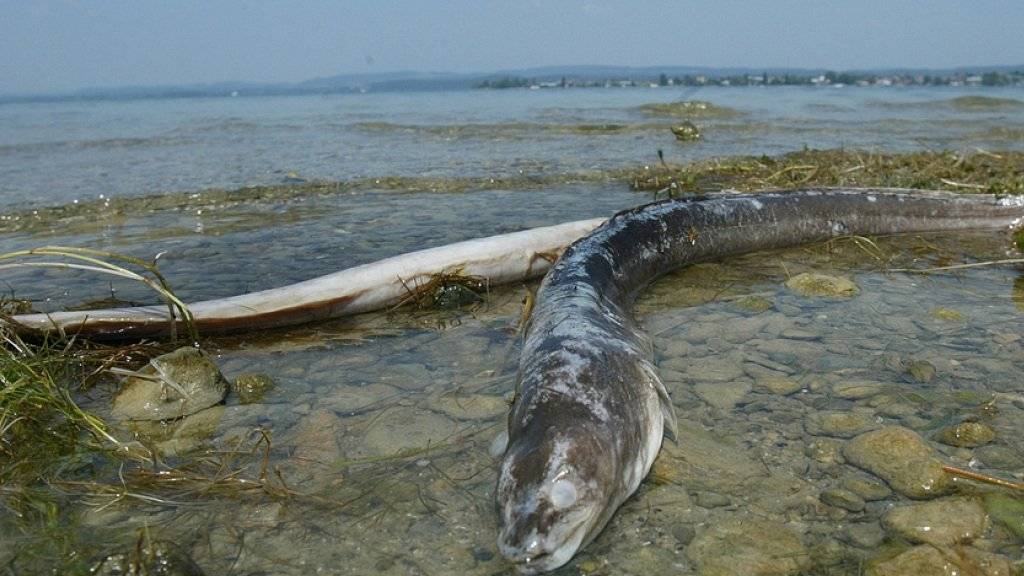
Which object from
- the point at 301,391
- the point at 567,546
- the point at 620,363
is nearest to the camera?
the point at 567,546

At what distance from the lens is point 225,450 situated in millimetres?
3021

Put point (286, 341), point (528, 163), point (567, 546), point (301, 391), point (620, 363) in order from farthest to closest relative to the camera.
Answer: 1. point (528, 163)
2. point (286, 341)
3. point (301, 391)
4. point (620, 363)
5. point (567, 546)

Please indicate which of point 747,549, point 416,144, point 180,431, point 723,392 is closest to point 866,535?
point 747,549

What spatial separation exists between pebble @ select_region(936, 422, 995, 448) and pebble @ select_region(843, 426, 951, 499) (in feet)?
0.35

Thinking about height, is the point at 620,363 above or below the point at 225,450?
above

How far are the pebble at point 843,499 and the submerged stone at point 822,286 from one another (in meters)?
2.35

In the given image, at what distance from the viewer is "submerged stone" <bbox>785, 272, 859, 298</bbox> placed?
15.6ft

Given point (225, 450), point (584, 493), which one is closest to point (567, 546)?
point (584, 493)

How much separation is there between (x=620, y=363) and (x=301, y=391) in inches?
63.3

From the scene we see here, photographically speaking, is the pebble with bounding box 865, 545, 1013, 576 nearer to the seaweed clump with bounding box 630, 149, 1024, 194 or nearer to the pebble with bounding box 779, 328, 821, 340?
the pebble with bounding box 779, 328, 821, 340

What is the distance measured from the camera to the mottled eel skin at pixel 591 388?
2.22 m

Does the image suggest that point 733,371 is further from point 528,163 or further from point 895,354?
point 528,163

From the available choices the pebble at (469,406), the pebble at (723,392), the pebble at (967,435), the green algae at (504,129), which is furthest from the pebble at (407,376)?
the green algae at (504,129)

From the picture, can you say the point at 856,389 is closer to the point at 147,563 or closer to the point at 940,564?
the point at 940,564
